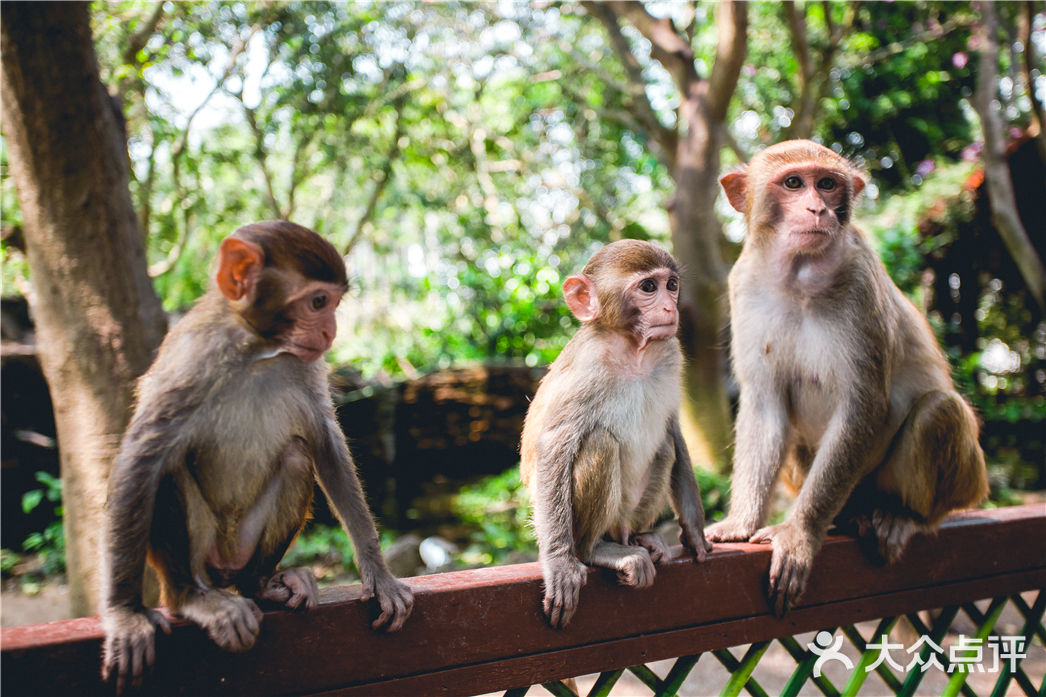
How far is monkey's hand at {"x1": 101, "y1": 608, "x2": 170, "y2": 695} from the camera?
1.59 m

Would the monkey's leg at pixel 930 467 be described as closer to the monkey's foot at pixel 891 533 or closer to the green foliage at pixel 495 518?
the monkey's foot at pixel 891 533

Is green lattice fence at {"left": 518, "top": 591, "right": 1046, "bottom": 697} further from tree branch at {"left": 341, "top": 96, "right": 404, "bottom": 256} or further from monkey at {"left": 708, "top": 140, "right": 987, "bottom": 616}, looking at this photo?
tree branch at {"left": 341, "top": 96, "right": 404, "bottom": 256}

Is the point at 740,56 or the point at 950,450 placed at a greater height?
the point at 740,56

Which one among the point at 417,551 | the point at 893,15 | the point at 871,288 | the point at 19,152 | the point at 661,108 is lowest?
the point at 417,551

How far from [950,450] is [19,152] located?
4.04m

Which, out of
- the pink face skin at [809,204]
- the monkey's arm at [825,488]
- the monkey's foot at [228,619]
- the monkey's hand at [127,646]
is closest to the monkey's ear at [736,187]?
the pink face skin at [809,204]

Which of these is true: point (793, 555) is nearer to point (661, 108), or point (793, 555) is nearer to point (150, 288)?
point (150, 288)

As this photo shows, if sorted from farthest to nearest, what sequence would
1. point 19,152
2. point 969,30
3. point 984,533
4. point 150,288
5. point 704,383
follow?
point 969,30, point 704,383, point 150,288, point 19,152, point 984,533

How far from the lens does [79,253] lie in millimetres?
3412

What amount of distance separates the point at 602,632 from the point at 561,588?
20 cm

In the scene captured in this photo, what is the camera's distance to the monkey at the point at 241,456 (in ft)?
5.96

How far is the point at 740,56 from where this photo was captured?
702cm

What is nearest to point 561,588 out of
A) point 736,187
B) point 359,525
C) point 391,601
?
point 391,601

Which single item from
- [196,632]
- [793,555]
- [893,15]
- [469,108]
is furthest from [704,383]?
[893,15]
